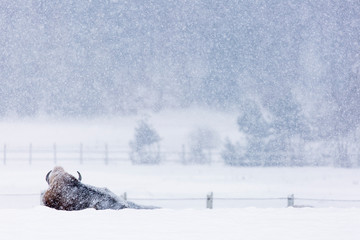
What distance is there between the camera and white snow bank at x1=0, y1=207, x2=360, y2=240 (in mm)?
6523

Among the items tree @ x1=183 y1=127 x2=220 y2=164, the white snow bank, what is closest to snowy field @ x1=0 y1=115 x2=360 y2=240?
the white snow bank

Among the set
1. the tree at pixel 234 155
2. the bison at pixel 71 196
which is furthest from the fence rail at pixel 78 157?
the bison at pixel 71 196

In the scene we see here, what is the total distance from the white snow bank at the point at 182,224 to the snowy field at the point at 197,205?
1 centimetres

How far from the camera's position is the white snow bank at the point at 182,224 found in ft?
21.4

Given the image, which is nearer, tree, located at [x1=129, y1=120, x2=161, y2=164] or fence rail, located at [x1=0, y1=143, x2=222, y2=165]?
fence rail, located at [x1=0, y1=143, x2=222, y2=165]

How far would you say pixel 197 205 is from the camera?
54.3 feet

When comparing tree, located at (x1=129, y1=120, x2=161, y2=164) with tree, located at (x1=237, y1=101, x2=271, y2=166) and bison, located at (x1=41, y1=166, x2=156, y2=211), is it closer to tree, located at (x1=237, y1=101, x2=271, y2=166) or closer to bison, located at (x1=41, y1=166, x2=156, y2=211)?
tree, located at (x1=237, y1=101, x2=271, y2=166)

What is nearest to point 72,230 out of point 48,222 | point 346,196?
point 48,222

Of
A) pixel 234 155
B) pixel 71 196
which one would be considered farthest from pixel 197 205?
pixel 234 155

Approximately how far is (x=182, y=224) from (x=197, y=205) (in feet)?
30.6

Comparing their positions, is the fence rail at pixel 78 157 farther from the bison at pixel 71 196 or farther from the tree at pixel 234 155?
the bison at pixel 71 196

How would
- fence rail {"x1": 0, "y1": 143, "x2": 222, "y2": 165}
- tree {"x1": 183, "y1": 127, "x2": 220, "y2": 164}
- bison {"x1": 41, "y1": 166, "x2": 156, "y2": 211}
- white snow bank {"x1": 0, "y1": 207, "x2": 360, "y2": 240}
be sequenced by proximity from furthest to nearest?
tree {"x1": 183, "y1": 127, "x2": 220, "y2": 164} → fence rail {"x1": 0, "y1": 143, "x2": 222, "y2": 165} → bison {"x1": 41, "y1": 166, "x2": 156, "y2": 211} → white snow bank {"x1": 0, "y1": 207, "x2": 360, "y2": 240}

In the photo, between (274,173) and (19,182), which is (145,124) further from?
(19,182)

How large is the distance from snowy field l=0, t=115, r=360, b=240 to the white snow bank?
0.04 ft
